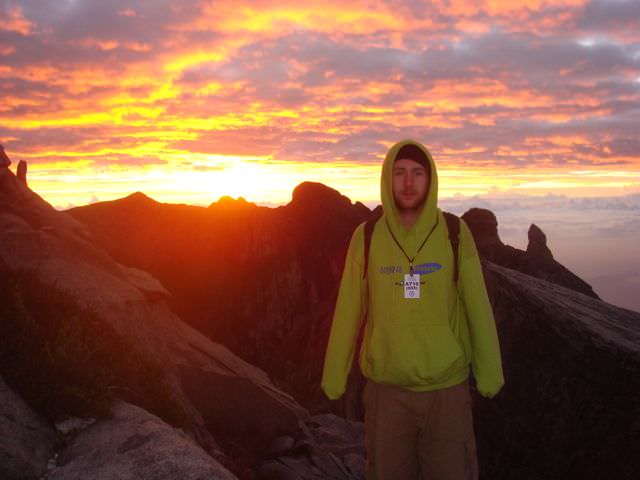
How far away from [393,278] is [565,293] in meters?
9.02

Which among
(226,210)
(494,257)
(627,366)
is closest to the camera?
(627,366)

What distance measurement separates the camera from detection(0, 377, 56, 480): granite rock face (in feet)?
18.1

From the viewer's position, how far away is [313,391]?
46.2m

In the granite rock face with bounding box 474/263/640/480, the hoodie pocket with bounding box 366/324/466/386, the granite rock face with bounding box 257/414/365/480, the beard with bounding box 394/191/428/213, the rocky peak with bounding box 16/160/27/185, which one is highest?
the rocky peak with bounding box 16/160/27/185

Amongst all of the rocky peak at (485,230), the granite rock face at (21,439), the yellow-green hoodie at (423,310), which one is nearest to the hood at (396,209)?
the yellow-green hoodie at (423,310)

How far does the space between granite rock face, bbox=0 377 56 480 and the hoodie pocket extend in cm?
357

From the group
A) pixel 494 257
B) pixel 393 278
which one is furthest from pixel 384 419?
pixel 494 257

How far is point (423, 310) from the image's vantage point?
5.15m

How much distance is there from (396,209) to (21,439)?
14.8 feet

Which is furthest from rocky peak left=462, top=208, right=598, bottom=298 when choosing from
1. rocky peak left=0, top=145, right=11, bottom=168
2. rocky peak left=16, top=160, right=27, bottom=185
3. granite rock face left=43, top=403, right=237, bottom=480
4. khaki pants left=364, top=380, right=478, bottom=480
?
khaki pants left=364, top=380, right=478, bottom=480

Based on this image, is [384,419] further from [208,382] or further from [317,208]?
[317,208]

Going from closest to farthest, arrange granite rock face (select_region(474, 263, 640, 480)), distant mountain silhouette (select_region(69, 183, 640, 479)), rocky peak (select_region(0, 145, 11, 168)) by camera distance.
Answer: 1. granite rock face (select_region(474, 263, 640, 480))
2. distant mountain silhouette (select_region(69, 183, 640, 479))
3. rocky peak (select_region(0, 145, 11, 168))

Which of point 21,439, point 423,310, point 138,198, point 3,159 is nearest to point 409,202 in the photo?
point 423,310

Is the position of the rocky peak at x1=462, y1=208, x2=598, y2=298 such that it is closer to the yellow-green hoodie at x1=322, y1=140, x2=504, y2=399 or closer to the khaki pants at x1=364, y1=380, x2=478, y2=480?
the yellow-green hoodie at x1=322, y1=140, x2=504, y2=399
